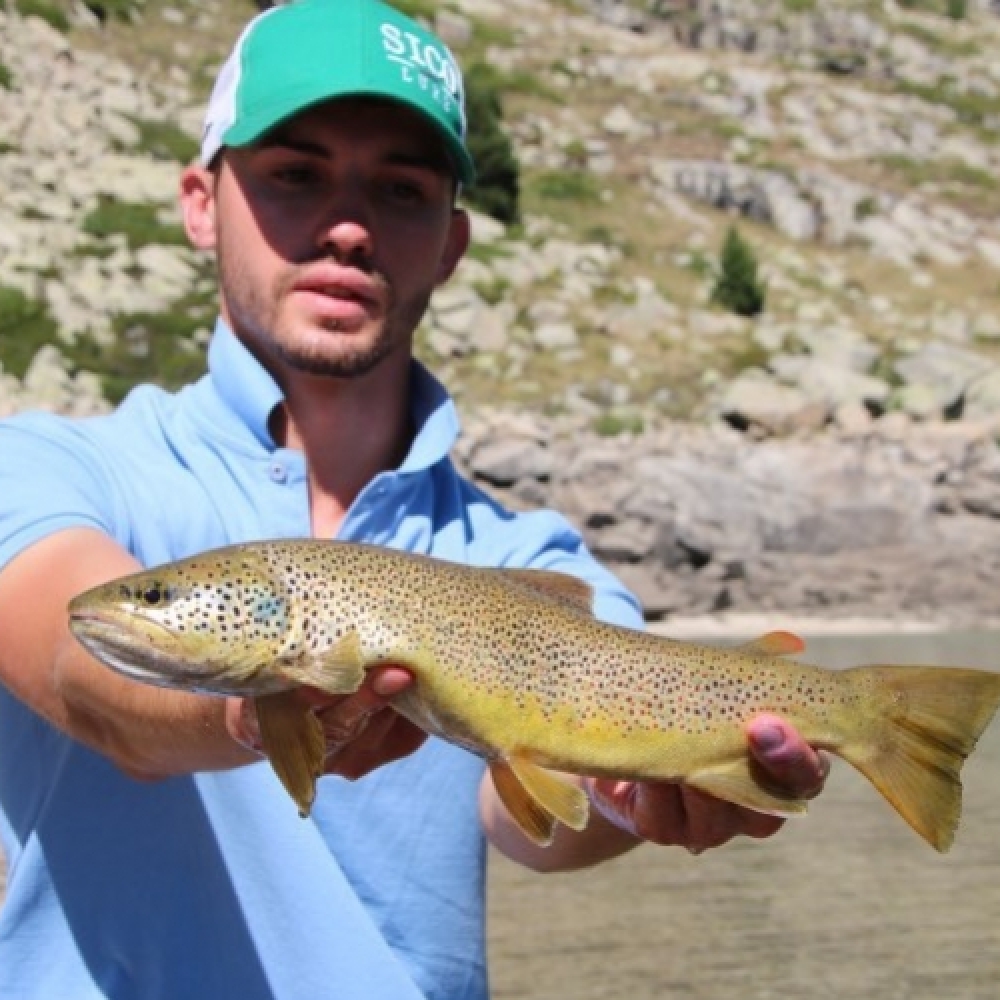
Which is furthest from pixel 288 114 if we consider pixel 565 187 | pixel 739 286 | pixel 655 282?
pixel 565 187

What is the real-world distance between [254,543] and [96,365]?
83.7 ft

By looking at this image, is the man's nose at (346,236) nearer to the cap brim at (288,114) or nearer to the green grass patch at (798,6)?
the cap brim at (288,114)

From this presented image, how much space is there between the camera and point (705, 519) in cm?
2553

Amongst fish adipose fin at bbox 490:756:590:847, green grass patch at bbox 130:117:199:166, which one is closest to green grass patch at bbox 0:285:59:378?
green grass patch at bbox 130:117:199:166

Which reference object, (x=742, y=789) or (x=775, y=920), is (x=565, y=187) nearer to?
(x=775, y=920)

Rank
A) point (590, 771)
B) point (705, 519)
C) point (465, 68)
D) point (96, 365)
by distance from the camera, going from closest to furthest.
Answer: point (590, 771), point (705, 519), point (96, 365), point (465, 68)

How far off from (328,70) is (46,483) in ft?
2.99

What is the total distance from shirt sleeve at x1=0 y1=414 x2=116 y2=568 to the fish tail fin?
129 cm

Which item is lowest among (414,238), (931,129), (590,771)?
(931,129)

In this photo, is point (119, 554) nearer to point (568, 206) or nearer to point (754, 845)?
point (754, 845)

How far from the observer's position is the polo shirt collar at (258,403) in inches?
137

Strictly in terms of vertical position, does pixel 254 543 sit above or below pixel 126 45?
above

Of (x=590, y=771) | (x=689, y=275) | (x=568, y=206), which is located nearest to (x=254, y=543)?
(x=590, y=771)

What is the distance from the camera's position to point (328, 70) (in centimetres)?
338
